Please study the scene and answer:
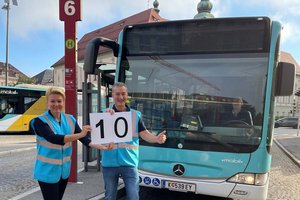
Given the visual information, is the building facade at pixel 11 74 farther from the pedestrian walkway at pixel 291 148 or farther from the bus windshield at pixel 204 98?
the bus windshield at pixel 204 98

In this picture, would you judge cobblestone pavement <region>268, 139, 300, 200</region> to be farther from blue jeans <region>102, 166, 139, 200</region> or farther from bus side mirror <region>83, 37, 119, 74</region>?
bus side mirror <region>83, 37, 119, 74</region>

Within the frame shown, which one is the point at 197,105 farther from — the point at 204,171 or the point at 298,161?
the point at 298,161

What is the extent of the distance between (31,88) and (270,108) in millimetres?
18792

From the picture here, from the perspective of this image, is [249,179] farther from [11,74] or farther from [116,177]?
[11,74]

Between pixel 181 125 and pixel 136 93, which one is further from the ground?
pixel 136 93

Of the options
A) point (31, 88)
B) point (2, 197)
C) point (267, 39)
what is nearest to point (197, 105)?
point (267, 39)

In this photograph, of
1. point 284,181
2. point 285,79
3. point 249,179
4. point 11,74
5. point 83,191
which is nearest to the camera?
point 249,179

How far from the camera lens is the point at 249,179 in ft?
15.7

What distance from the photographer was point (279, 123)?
44031mm

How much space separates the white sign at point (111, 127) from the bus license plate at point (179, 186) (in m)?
1.57

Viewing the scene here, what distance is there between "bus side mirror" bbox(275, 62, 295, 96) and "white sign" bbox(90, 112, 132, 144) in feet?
8.03

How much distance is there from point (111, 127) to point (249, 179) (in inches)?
88.3

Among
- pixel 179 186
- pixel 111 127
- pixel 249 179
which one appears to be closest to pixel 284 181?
pixel 249 179

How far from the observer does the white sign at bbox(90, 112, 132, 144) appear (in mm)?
3674
